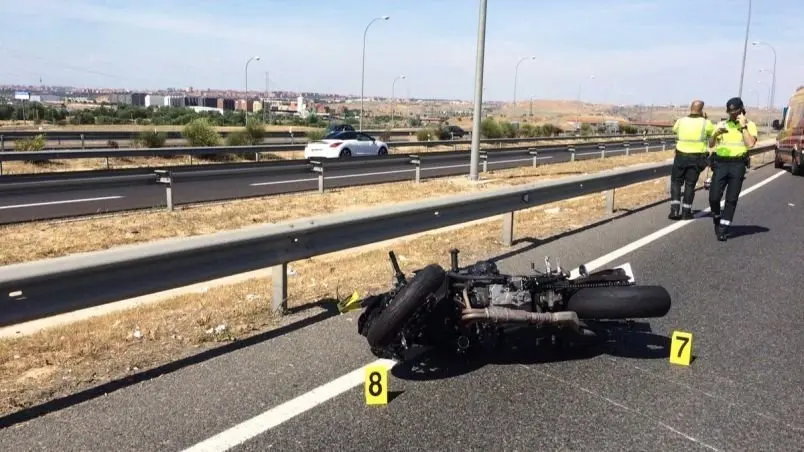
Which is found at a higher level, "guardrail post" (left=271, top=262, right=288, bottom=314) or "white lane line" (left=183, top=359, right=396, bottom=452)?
"guardrail post" (left=271, top=262, right=288, bottom=314)

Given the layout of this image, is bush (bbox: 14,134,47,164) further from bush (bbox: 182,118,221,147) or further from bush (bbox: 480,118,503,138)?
bush (bbox: 480,118,503,138)

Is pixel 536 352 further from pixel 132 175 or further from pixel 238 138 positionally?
pixel 238 138

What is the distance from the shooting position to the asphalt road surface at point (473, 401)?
3738mm

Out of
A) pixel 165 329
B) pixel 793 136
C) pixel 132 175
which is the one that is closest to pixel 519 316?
pixel 165 329

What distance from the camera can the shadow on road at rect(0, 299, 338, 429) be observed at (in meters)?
4.01

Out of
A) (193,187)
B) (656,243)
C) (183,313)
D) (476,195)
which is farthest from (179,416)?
(193,187)

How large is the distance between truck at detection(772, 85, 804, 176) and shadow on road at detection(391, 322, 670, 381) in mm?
20112

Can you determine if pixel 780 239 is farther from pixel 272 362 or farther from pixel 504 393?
pixel 272 362

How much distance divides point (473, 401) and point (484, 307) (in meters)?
0.72

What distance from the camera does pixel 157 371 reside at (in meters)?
4.69

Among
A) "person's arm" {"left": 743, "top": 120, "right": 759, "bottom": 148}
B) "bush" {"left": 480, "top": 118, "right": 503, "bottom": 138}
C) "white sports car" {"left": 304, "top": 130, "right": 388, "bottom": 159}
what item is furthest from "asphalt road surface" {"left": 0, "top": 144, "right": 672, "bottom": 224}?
"bush" {"left": 480, "top": 118, "right": 503, "bottom": 138}

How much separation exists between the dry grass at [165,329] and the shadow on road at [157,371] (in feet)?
0.27

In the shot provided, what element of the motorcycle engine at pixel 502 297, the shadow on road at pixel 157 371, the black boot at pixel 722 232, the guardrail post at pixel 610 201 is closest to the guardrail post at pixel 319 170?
the guardrail post at pixel 610 201

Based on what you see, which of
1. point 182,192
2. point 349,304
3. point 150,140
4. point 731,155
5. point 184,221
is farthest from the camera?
point 150,140
